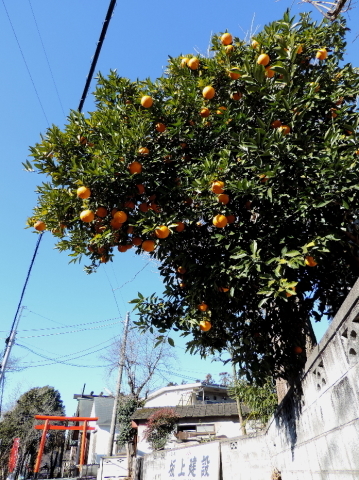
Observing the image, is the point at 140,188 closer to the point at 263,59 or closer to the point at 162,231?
the point at 162,231

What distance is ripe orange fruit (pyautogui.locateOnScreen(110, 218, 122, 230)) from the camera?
134 inches

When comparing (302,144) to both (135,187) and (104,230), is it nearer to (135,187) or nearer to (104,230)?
(135,187)

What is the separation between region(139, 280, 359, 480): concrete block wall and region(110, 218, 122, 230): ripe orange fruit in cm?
218

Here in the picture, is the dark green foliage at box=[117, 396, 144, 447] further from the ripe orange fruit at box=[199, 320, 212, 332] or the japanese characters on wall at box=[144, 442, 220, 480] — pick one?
the ripe orange fruit at box=[199, 320, 212, 332]

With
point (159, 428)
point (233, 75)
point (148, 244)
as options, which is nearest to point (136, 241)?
point (148, 244)

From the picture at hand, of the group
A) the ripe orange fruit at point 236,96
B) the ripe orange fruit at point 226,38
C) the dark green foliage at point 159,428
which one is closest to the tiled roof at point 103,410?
the dark green foliage at point 159,428

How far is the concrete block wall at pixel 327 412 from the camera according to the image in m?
2.29

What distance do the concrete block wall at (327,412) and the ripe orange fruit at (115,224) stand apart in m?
2.18

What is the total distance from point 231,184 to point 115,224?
1.26m

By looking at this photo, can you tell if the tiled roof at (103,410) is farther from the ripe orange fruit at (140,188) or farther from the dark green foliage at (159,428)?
the ripe orange fruit at (140,188)

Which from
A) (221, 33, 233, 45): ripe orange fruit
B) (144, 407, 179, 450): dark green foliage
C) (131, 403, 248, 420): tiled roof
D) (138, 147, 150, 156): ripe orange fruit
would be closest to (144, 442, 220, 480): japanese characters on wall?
(138, 147, 150, 156): ripe orange fruit

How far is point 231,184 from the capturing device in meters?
3.13

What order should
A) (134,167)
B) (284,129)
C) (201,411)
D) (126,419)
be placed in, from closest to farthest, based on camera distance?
(284,129), (134,167), (126,419), (201,411)

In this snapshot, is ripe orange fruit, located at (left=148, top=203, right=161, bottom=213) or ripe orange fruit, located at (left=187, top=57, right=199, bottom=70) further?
ripe orange fruit, located at (left=187, top=57, right=199, bottom=70)
